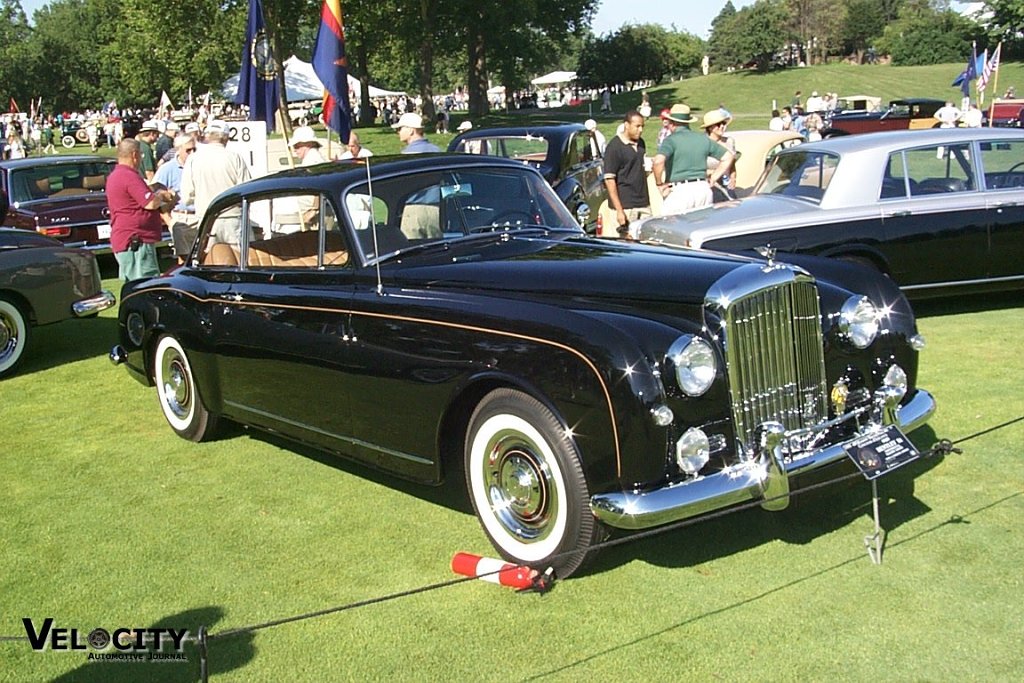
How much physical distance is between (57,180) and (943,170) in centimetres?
1105

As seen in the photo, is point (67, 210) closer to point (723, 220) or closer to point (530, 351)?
point (723, 220)

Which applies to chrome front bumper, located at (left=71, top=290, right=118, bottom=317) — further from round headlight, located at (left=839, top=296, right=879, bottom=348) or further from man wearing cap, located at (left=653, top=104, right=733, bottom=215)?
round headlight, located at (left=839, top=296, right=879, bottom=348)

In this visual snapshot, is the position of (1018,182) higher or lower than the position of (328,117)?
lower

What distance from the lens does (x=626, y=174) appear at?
10.6 meters

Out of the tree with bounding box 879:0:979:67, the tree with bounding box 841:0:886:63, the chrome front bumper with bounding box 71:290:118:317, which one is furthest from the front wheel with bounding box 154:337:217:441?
the tree with bounding box 841:0:886:63

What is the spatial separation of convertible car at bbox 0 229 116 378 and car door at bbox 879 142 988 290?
7032 mm

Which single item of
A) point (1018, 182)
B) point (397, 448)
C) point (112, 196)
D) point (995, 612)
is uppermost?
point (112, 196)

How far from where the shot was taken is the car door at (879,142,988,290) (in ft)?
28.0

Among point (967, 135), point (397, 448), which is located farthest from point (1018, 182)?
point (397, 448)

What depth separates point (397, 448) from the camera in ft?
15.9

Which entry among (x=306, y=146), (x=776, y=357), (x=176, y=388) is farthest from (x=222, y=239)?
(x=306, y=146)

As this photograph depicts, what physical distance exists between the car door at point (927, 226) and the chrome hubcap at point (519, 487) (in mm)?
5320

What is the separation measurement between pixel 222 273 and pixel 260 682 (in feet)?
10.2

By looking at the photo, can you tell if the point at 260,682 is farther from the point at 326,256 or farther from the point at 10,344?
the point at 10,344
